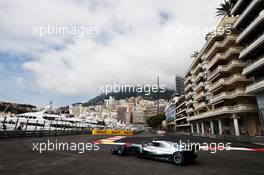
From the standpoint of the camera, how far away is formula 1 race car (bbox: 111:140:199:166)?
10.4m

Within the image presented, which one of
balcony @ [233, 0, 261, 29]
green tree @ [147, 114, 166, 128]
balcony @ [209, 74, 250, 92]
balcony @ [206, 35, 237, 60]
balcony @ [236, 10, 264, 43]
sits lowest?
green tree @ [147, 114, 166, 128]

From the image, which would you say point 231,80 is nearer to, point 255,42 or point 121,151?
point 255,42

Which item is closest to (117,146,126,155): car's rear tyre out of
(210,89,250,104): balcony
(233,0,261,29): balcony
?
(233,0,261,29): balcony

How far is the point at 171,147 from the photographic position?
10.9 meters

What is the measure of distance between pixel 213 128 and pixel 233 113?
12.1 metres

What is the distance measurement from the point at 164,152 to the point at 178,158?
922 millimetres

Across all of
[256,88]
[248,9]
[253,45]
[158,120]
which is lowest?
[158,120]

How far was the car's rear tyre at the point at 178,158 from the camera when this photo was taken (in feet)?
33.3

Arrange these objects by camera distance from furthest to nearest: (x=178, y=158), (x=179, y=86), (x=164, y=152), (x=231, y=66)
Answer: (x=179, y=86), (x=231, y=66), (x=164, y=152), (x=178, y=158)

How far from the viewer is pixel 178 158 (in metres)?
10.4

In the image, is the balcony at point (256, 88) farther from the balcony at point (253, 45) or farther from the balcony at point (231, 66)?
the balcony at point (231, 66)

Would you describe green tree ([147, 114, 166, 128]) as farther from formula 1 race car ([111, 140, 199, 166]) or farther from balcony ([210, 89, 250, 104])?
formula 1 race car ([111, 140, 199, 166])

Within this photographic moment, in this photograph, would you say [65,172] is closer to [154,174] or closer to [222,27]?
[154,174]

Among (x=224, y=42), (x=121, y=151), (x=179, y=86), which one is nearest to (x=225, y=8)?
(x=224, y=42)
